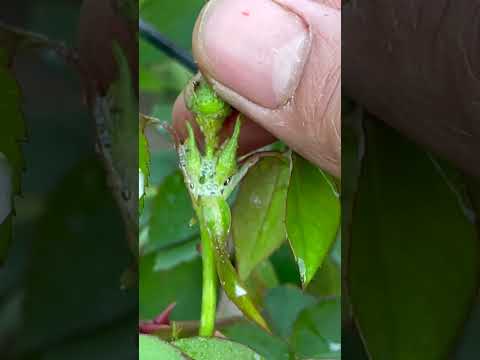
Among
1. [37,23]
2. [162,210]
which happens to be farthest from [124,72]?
[162,210]

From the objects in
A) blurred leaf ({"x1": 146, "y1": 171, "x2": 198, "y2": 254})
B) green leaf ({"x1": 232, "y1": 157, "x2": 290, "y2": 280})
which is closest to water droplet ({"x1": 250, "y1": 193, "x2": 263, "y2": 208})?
green leaf ({"x1": 232, "y1": 157, "x2": 290, "y2": 280})

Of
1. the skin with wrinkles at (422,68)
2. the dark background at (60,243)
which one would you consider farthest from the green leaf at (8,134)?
the skin with wrinkles at (422,68)

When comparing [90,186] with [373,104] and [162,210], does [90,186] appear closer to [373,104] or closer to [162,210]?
[373,104]

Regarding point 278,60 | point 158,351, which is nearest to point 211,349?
point 158,351

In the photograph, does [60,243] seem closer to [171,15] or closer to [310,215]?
[310,215]

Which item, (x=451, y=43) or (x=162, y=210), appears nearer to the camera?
(x=451, y=43)

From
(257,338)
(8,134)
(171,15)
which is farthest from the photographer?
(171,15)
